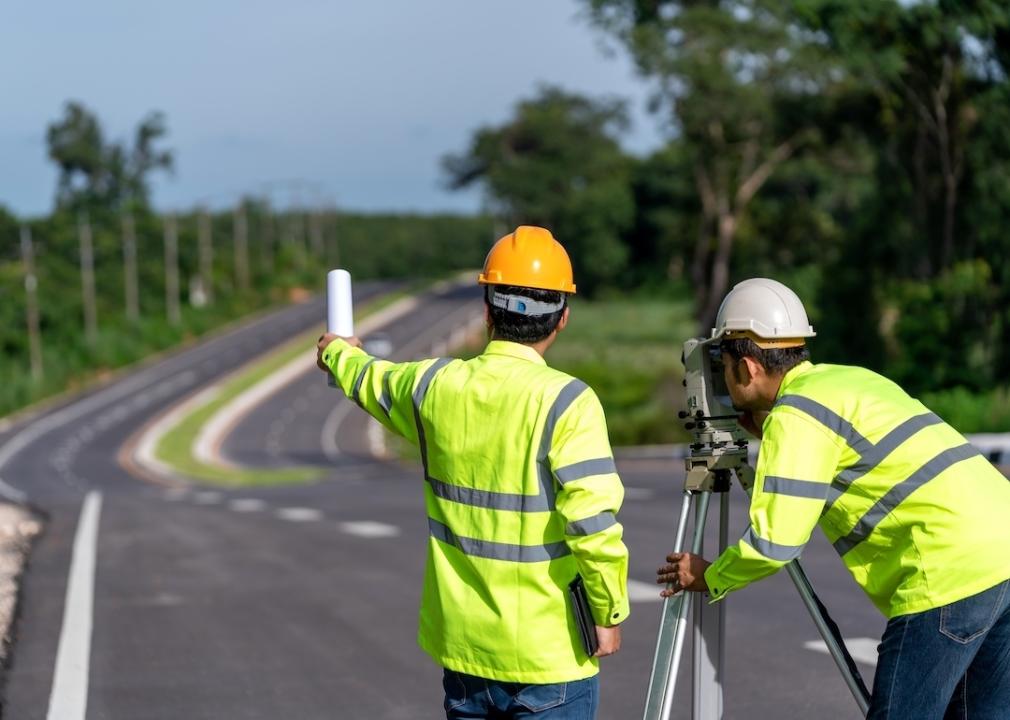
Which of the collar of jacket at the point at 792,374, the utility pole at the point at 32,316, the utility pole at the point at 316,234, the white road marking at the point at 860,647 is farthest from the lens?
the utility pole at the point at 316,234

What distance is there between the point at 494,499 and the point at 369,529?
1348cm

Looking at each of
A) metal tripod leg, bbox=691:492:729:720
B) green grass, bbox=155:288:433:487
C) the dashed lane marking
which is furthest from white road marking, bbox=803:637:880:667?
green grass, bbox=155:288:433:487

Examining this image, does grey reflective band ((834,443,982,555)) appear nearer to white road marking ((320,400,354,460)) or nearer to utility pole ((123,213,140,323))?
white road marking ((320,400,354,460))

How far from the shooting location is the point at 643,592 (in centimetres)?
1104

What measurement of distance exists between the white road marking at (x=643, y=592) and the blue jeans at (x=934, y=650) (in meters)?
6.40

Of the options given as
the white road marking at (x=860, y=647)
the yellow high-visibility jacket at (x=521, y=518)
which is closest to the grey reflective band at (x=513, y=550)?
the yellow high-visibility jacket at (x=521, y=518)

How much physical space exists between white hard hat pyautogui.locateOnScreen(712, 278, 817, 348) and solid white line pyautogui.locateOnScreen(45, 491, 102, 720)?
450cm

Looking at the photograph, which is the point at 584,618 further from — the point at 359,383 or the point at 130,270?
the point at 130,270

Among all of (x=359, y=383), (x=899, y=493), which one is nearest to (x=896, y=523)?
(x=899, y=493)

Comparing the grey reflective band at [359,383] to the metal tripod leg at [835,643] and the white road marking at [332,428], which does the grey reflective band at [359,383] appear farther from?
the white road marking at [332,428]

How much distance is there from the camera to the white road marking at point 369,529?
54.9ft

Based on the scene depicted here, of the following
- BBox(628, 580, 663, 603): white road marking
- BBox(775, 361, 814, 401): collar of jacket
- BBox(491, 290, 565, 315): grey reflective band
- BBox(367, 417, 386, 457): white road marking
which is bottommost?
BBox(367, 417, 386, 457): white road marking

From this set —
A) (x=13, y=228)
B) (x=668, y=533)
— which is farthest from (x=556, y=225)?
(x=668, y=533)

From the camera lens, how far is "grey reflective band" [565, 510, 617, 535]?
391 cm
